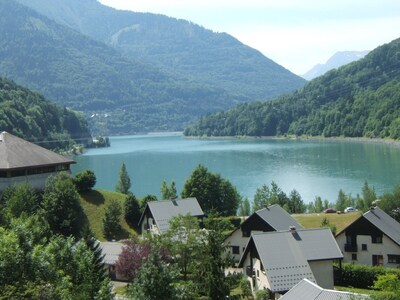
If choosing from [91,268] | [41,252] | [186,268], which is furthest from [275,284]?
Answer: [41,252]

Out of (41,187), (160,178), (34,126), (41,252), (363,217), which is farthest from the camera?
(34,126)

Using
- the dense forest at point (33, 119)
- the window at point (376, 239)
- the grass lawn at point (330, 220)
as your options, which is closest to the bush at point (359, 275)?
the window at point (376, 239)

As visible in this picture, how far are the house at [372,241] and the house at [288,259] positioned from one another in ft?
14.4

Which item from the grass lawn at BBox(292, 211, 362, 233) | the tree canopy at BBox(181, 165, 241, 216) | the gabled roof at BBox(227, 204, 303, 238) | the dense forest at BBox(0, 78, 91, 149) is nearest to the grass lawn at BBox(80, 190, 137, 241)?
the tree canopy at BBox(181, 165, 241, 216)

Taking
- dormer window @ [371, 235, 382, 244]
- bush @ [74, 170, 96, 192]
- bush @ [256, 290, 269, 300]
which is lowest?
bush @ [256, 290, 269, 300]

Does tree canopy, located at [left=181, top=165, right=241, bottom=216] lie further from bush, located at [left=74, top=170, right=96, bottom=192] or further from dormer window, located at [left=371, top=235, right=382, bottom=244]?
dormer window, located at [left=371, top=235, right=382, bottom=244]

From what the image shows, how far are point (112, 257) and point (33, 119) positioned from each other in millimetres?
122479

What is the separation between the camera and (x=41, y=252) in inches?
762

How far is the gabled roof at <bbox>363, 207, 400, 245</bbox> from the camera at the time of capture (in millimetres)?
30703

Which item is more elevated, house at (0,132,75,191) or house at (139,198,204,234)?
house at (0,132,75,191)

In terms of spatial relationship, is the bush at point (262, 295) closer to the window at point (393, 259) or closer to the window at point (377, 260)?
the window at point (377, 260)

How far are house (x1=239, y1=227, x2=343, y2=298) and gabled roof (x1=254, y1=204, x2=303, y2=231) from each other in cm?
468

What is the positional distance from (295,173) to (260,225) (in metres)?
67.1

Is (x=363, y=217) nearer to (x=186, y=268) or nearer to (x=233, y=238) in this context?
(x=233, y=238)
